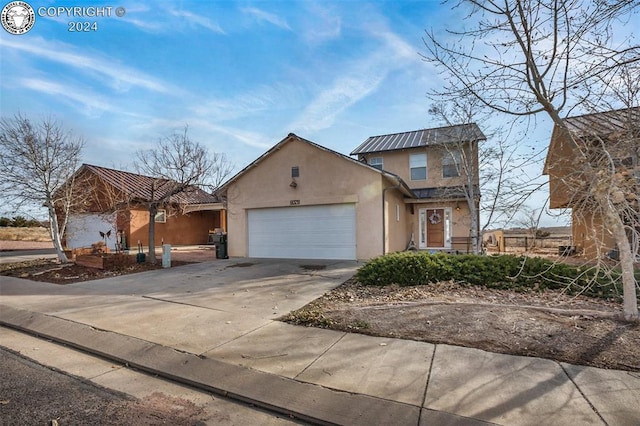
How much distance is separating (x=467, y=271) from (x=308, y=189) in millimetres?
7130

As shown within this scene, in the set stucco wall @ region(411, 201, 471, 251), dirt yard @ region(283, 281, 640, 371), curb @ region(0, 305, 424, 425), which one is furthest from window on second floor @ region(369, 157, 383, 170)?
curb @ region(0, 305, 424, 425)

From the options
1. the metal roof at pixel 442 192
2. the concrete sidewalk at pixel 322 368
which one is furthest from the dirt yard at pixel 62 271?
the metal roof at pixel 442 192

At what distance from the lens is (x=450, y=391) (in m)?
2.99

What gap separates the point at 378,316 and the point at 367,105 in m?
7.00

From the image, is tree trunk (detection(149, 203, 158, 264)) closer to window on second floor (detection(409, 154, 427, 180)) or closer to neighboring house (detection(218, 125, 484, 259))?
neighboring house (detection(218, 125, 484, 259))

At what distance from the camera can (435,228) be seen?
17.0 m

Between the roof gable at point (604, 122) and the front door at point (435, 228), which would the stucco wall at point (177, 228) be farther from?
the roof gable at point (604, 122)

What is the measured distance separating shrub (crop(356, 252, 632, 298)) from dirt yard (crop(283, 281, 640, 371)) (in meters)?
0.40

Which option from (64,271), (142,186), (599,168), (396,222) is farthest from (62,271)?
(599,168)

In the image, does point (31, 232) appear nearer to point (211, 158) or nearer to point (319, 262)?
point (211, 158)

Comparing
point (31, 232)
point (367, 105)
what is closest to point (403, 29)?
point (367, 105)

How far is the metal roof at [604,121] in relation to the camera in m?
5.10

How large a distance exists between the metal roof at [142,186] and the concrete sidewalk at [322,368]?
600 cm

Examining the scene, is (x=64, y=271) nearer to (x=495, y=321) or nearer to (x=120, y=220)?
(x=120, y=220)
